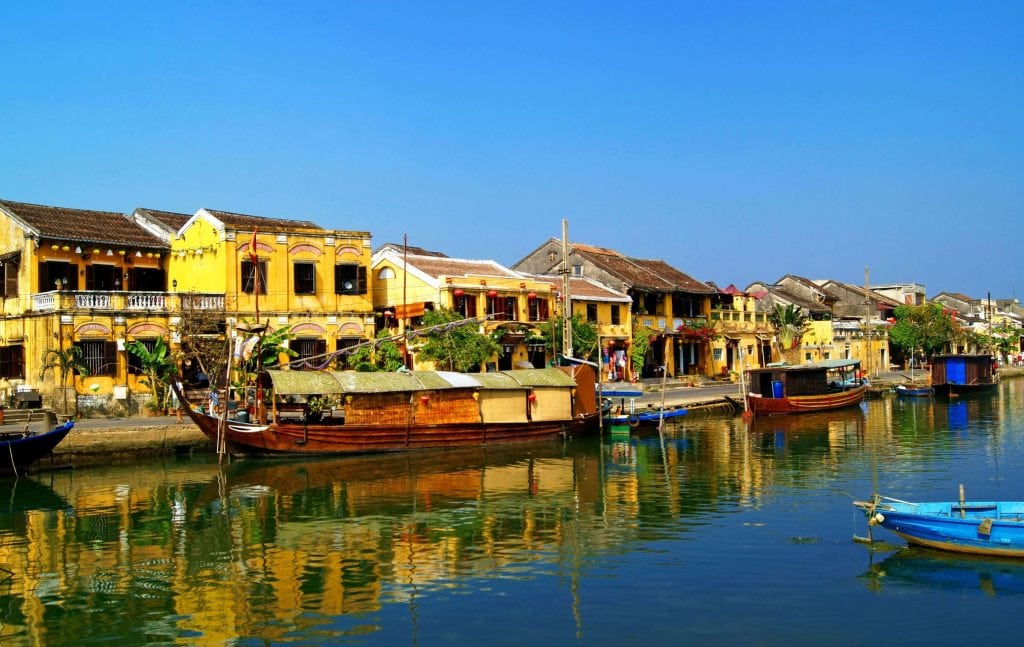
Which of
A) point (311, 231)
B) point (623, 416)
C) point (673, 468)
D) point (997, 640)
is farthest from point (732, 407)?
point (997, 640)

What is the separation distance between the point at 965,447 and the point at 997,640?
19.5 m

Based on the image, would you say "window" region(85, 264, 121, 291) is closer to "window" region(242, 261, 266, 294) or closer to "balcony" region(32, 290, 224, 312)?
"balcony" region(32, 290, 224, 312)

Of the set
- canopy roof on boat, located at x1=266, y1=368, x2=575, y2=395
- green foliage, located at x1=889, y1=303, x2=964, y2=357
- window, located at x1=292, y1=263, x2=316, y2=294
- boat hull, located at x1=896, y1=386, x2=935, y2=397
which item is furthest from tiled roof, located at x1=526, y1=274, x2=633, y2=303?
green foliage, located at x1=889, y1=303, x2=964, y2=357

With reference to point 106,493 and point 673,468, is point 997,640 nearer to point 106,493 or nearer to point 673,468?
point 673,468

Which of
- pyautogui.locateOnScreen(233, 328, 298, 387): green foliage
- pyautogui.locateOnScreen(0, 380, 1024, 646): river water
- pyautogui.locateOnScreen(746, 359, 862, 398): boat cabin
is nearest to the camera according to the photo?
pyautogui.locateOnScreen(0, 380, 1024, 646): river water

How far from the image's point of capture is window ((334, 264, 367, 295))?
3816 centimetres

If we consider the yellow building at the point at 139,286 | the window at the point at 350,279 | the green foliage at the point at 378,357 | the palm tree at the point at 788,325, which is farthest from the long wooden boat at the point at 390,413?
the palm tree at the point at 788,325

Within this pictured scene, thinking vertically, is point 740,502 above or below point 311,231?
below

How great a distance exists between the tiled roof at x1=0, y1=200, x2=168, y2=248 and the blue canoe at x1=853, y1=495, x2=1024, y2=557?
96.8 feet

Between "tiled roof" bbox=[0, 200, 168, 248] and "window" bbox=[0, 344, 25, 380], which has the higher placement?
"tiled roof" bbox=[0, 200, 168, 248]

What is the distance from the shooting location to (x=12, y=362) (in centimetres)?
3291

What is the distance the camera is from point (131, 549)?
17.7 m

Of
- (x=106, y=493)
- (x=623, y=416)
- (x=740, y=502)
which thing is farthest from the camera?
(x=623, y=416)

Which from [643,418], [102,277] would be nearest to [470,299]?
[643,418]
